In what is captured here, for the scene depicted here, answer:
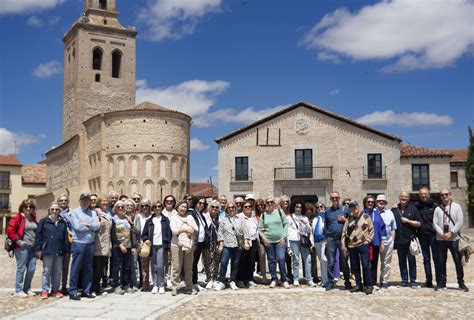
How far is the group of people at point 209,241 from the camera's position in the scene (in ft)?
27.6

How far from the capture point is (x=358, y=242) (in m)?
8.76

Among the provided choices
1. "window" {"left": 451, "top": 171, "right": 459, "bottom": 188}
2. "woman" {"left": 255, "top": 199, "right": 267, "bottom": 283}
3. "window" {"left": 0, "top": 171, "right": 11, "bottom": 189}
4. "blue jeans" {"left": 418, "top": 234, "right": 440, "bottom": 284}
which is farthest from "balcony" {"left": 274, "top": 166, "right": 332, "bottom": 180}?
"window" {"left": 0, "top": 171, "right": 11, "bottom": 189}

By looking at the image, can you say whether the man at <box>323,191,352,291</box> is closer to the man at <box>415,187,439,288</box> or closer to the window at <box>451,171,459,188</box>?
the man at <box>415,187,439,288</box>

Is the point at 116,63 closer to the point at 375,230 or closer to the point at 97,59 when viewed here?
the point at 97,59

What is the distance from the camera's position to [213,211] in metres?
9.88

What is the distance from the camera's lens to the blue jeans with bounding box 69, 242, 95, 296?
26.9 ft

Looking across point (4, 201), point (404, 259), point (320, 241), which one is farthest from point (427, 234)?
point (4, 201)

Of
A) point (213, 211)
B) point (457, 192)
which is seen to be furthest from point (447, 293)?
point (457, 192)

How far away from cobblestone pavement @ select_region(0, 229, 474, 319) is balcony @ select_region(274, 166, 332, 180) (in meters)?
22.3

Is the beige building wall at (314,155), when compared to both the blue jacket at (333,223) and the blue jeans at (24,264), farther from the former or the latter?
the blue jeans at (24,264)

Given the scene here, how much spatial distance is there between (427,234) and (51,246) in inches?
262

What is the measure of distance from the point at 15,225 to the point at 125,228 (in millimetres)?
1842

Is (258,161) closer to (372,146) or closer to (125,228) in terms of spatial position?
(372,146)

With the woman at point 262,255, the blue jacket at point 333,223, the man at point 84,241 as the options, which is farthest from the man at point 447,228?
the man at point 84,241
